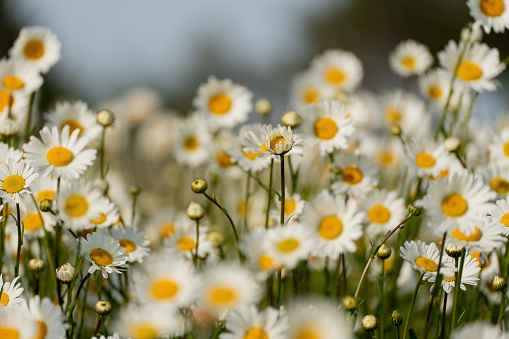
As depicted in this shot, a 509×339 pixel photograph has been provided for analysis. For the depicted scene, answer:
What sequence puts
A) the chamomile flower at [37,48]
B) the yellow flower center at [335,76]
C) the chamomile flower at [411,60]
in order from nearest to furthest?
the chamomile flower at [37,48], the chamomile flower at [411,60], the yellow flower center at [335,76]

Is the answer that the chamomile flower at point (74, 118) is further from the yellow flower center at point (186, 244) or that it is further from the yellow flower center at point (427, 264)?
the yellow flower center at point (427, 264)

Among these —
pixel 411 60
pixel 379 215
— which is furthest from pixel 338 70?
pixel 379 215

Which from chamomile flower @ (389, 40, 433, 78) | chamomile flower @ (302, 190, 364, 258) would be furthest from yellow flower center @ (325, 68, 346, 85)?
chamomile flower @ (302, 190, 364, 258)

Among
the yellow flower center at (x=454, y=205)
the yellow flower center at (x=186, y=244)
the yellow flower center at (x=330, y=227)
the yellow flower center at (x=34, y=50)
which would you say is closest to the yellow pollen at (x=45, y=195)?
the yellow flower center at (x=186, y=244)

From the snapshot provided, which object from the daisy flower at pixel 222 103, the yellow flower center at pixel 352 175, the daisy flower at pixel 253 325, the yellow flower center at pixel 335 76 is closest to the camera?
the daisy flower at pixel 253 325

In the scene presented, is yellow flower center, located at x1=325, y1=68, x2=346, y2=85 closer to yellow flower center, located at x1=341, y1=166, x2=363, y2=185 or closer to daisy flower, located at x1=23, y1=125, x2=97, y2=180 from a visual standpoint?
yellow flower center, located at x1=341, y1=166, x2=363, y2=185

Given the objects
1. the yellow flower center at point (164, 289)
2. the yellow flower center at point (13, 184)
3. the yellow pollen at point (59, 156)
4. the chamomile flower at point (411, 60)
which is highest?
the chamomile flower at point (411, 60)
